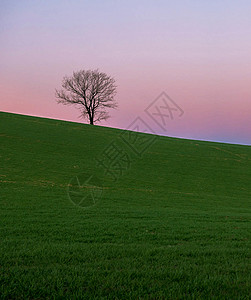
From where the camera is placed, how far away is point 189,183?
87.6 feet

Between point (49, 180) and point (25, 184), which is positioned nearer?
point (25, 184)

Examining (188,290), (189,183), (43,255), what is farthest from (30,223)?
(189,183)

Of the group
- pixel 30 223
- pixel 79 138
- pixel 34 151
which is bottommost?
pixel 30 223

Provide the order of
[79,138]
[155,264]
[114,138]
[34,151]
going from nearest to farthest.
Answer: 1. [155,264]
2. [34,151]
3. [79,138]
4. [114,138]

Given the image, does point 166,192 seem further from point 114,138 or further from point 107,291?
point 114,138

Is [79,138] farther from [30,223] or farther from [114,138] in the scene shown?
[30,223]

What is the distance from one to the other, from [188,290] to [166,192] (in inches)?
722

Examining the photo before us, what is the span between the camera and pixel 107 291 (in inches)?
164

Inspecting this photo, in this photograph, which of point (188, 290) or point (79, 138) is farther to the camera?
point (79, 138)

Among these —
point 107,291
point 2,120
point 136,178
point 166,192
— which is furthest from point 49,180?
point 2,120

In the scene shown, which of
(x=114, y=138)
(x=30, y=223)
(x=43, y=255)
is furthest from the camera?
(x=114, y=138)

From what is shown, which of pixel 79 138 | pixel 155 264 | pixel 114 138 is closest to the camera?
pixel 155 264

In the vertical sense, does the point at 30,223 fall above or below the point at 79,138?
below

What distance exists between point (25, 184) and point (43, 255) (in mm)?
16208
